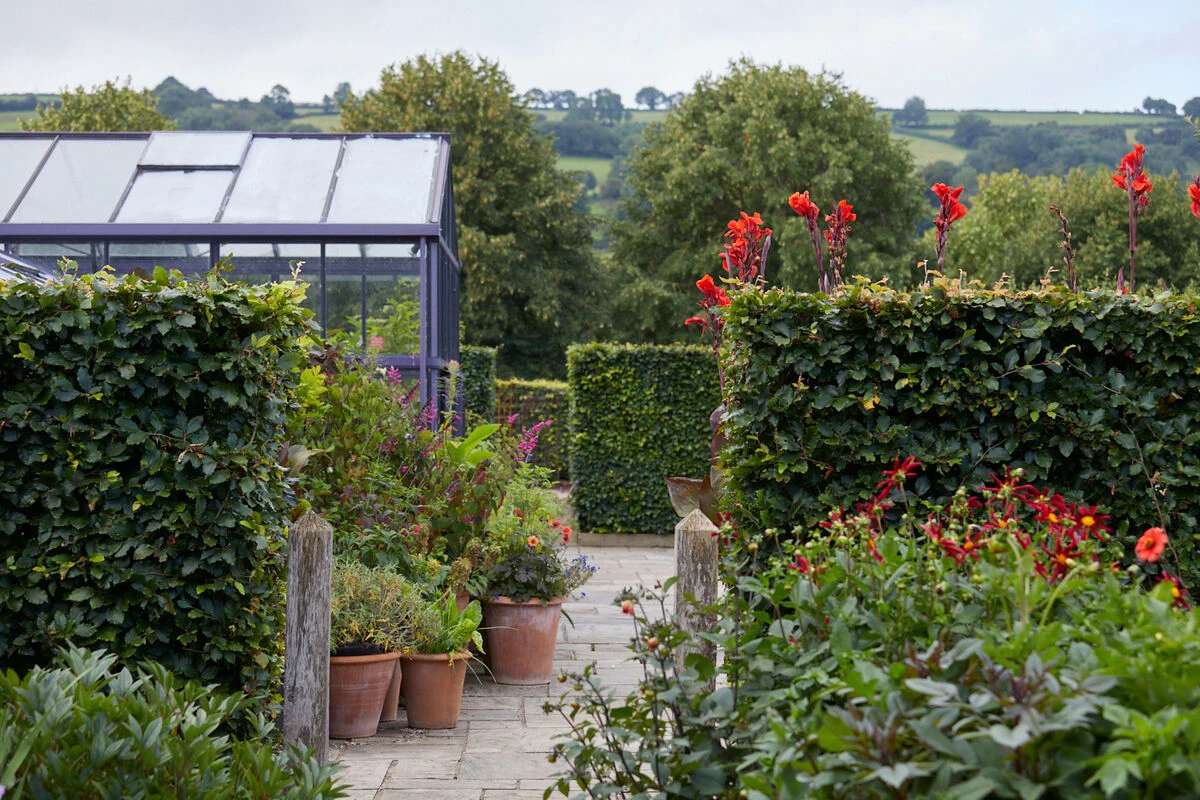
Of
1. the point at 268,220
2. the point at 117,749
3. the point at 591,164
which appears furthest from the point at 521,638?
the point at 591,164

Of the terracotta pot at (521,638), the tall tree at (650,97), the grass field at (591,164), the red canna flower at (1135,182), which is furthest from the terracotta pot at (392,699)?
the tall tree at (650,97)

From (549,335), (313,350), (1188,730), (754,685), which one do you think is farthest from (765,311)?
(549,335)

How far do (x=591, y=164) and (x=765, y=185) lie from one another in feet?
112

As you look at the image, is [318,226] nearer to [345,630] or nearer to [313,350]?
[313,350]

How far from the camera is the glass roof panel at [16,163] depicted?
1114 cm

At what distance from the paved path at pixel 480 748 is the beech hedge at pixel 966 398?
4.01 ft

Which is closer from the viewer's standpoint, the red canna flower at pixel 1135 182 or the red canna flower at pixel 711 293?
the red canna flower at pixel 1135 182

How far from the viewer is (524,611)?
5629 mm

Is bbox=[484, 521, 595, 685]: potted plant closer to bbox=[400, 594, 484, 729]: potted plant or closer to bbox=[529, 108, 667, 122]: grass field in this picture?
bbox=[400, 594, 484, 729]: potted plant

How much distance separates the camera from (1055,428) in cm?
364

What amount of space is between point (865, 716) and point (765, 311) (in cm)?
A: 204

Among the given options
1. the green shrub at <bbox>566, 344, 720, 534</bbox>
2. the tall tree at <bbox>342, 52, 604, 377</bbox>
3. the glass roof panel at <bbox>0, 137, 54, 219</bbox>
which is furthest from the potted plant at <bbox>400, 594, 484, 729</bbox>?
the tall tree at <bbox>342, 52, 604, 377</bbox>

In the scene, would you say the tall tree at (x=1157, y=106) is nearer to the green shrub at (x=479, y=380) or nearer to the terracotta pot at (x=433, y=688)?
the green shrub at (x=479, y=380)

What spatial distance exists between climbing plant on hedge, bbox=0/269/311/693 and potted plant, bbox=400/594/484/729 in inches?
58.8
